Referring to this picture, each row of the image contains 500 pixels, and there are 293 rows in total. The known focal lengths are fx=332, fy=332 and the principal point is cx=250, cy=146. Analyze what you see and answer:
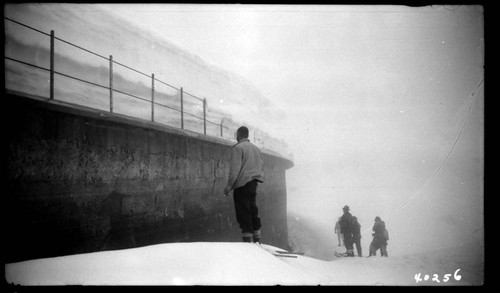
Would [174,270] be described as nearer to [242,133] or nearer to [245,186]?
[245,186]

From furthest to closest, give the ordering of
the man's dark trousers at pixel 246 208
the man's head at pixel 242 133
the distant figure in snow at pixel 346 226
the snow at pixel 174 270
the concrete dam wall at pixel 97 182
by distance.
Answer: the distant figure in snow at pixel 346 226, the man's head at pixel 242 133, the man's dark trousers at pixel 246 208, the concrete dam wall at pixel 97 182, the snow at pixel 174 270

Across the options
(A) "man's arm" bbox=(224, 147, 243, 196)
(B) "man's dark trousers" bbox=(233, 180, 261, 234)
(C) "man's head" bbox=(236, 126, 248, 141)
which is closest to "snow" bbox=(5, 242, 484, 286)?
(B) "man's dark trousers" bbox=(233, 180, 261, 234)

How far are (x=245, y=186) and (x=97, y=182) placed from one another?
2188mm

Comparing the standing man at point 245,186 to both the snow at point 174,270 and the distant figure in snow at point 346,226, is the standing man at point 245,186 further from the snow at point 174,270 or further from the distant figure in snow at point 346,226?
the distant figure in snow at point 346,226

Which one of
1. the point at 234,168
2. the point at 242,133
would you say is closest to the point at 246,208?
the point at 234,168

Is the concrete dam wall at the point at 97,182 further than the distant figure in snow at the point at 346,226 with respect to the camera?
No

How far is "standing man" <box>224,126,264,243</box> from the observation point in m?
4.96

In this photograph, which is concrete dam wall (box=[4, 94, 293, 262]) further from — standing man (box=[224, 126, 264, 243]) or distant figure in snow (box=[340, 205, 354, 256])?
distant figure in snow (box=[340, 205, 354, 256])

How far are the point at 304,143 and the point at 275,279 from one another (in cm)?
11968

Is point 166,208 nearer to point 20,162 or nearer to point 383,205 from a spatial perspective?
point 20,162

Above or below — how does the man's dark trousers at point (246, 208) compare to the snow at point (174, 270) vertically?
above

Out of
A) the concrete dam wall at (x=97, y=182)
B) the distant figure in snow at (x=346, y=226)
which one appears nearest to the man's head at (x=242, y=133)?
the concrete dam wall at (x=97, y=182)

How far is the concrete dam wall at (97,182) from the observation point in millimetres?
3891

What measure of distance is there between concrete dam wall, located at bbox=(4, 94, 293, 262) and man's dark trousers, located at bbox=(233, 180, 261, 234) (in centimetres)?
180
